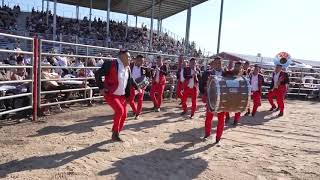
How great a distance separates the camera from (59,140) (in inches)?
316

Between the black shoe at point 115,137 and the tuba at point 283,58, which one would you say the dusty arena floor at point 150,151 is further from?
the tuba at point 283,58

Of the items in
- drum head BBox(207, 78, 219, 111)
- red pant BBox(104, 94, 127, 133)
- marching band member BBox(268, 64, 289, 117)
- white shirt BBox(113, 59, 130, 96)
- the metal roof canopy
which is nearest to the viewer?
red pant BBox(104, 94, 127, 133)

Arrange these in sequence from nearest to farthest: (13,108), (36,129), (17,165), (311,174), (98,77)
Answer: (17,165)
(311,174)
(98,77)
(36,129)
(13,108)

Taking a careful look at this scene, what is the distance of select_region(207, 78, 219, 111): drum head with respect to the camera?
8.27m

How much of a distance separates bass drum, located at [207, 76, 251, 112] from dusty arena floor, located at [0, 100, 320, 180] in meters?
0.81

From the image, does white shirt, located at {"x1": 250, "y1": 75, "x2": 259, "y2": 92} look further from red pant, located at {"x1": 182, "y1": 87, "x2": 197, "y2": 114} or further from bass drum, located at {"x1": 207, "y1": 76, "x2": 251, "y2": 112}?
bass drum, located at {"x1": 207, "y1": 76, "x2": 251, "y2": 112}

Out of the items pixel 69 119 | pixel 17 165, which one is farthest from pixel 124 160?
pixel 69 119

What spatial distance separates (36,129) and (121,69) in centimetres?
223

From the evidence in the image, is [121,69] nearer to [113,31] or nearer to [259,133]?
[259,133]

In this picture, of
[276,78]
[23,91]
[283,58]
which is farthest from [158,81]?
[283,58]

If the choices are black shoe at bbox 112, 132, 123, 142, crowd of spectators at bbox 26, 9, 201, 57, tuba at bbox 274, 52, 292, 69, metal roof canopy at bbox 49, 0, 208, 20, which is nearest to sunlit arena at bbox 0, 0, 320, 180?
black shoe at bbox 112, 132, 123, 142

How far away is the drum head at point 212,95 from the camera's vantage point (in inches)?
326

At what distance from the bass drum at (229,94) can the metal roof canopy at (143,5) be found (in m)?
27.0

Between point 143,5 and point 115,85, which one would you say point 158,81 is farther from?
point 143,5
